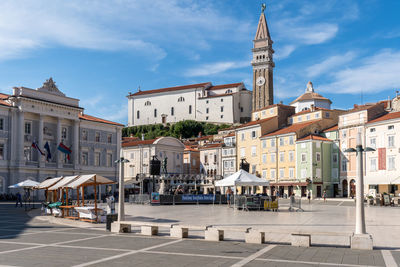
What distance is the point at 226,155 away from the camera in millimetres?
81750

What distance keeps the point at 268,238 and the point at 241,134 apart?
63.6m

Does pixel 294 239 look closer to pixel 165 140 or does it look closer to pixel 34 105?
pixel 34 105

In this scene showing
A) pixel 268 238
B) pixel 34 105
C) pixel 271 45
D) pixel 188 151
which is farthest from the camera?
pixel 271 45

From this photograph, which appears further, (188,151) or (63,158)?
(188,151)

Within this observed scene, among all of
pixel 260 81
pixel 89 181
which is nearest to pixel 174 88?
pixel 260 81

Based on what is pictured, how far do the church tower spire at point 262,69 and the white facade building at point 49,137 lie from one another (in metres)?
64.3

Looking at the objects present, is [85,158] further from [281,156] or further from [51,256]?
[51,256]

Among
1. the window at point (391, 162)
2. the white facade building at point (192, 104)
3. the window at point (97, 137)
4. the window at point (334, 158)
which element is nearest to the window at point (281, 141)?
the window at point (334, 158)

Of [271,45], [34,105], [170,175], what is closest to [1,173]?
[34,105]

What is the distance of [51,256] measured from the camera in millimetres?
11898

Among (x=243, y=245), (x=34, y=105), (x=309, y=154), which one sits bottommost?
(x=243, y=245)

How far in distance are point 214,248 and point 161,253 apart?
1786 mm

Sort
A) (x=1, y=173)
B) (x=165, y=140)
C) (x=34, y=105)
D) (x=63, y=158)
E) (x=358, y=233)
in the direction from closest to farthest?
(x=358, y=233), (x=1, y=173), (x=34, y=105), (x=63, y=158), (x=165, y=140)

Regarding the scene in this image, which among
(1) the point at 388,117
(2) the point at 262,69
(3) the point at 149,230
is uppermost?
(2) the point at 262,69
